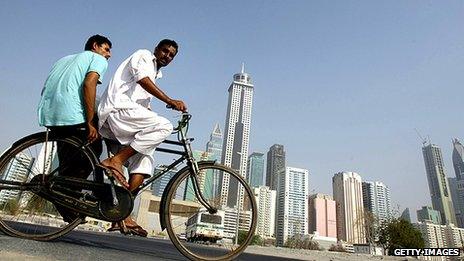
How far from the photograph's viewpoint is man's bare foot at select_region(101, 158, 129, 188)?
118 inches

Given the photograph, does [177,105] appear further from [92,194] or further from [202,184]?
[92,194]

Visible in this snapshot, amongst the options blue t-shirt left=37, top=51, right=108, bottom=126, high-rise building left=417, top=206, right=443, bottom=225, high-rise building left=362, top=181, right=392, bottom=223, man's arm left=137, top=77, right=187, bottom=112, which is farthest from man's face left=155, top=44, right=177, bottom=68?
high-rise building left=417, top=206, right=443, bottom=225

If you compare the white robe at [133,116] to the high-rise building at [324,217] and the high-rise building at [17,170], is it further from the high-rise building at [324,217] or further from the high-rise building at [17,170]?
the high-rise building at [324,217]

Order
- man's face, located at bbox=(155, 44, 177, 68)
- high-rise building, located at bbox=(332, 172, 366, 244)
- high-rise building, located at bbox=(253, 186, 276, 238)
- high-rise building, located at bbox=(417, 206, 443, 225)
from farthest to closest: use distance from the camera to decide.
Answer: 1. high-rise building, located at bbox=(417, 206, 443, 225)
2. high-rise building, located at bbox=(253, 186, 276, 238)
3. high-rise building, located at bbox=(332, 172, 366, 244)
4. man's face, located at bbox=(155, 44, 177, 68)

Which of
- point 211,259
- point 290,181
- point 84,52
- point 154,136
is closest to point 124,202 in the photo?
point 154,136

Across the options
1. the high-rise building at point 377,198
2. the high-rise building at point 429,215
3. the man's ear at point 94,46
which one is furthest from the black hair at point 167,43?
the high-rise building at point 429,215

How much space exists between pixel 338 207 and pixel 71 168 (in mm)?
137656

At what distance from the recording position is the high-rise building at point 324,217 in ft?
404

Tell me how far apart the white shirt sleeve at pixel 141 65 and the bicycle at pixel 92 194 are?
55cm

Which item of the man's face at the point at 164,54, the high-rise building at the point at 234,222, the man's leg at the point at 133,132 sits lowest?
the high-rise building at the point at 234,222

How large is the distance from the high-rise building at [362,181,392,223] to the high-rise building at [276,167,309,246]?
2625cm

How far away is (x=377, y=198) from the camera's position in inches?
6191

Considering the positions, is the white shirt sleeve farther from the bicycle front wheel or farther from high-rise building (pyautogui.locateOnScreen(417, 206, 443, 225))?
high-rise building (pyautogui.locateOnScreen(417, 206, 443, 225))

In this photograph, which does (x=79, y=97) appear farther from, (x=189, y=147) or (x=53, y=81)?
(x=189, y=147)
